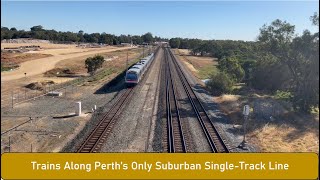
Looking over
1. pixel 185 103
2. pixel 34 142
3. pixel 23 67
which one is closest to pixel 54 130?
pixel 34 142

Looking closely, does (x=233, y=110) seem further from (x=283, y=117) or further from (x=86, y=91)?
(x=86, y=91)

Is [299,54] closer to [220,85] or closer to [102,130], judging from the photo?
[220,85]

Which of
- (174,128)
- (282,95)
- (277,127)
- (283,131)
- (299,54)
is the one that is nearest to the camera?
(174,128)

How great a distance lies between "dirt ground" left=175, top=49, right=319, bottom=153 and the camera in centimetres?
2473

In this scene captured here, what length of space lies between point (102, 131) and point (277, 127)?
14316mm

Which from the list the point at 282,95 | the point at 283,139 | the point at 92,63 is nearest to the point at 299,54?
the point at 282,95

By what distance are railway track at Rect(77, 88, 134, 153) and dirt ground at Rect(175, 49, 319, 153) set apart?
10.1 metres

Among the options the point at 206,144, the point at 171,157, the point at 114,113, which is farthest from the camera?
the point at 114,113

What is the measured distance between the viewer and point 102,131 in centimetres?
2634

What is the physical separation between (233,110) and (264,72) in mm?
17831

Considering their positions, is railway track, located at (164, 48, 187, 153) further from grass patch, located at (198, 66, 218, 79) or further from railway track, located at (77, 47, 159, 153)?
grass patch, located at (198, 66, 218, 79)

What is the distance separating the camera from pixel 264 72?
51500 mm

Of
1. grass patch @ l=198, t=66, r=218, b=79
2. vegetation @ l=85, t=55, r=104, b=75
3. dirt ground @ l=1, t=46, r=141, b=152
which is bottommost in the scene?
dirt ground @ l=1, t=46, r=141, b=152

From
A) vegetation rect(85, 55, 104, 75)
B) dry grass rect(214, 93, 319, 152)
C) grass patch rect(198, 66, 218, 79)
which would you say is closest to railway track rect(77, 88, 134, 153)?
dry grass rect(214, 93, 319, 152)
